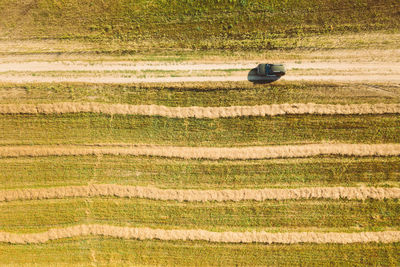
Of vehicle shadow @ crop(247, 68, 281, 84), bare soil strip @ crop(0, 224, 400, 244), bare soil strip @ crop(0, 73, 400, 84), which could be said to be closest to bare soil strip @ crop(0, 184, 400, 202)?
bare soil strip @ crop(0, 224, 400, 244)

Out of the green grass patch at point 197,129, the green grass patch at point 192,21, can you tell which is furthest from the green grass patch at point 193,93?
the green grass patch at point 192,21

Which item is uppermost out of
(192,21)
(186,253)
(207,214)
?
(192,21)

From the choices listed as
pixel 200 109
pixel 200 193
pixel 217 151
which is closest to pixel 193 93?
pixel 200 109

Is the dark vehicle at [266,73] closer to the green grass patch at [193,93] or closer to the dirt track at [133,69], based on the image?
the dirt track at [133,69]

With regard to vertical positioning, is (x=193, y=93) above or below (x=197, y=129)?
above

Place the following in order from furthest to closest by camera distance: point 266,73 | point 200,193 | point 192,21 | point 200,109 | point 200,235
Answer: point 192,21
point 200,109
point 200,193
point 200,235
point 266,73

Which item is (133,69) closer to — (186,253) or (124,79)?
(124,79)

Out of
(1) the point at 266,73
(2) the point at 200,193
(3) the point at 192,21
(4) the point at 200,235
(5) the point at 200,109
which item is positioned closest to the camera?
(1) the point at 266,73
